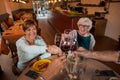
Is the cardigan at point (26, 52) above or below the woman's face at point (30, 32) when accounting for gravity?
below

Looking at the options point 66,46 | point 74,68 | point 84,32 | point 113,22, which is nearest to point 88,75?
point 74,68

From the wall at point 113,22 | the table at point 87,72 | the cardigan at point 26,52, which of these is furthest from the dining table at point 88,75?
the wall at point 113,22

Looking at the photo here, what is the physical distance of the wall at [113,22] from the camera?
19.1 feet

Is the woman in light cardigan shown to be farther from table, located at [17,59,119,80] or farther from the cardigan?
table, located at [17,59,119,80]

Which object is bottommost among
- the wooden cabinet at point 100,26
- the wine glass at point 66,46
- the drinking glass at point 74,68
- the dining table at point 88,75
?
the wooden cabinet at point 100,26

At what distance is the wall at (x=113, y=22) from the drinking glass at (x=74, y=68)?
497 centimetres

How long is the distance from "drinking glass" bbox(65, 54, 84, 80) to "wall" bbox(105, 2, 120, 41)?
16.3 feet

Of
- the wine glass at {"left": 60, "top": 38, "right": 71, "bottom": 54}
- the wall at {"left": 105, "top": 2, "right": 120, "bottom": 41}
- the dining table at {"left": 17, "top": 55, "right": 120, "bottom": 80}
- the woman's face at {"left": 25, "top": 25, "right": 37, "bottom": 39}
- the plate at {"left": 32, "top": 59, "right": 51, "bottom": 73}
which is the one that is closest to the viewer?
the wine glass at {"left": 60, "top": 38, "right": 71, "bottom": 54}

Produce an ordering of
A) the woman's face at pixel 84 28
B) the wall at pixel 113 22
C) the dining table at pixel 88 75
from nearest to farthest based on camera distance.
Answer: the dining table at pixel 88 75, the woman's face at pixel 84 28, the wall at pixel 113 22

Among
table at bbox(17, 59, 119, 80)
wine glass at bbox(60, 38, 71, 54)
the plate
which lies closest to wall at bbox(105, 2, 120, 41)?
table at bbox(17, 59, 119, 80)

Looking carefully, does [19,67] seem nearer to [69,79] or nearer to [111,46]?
[69,79]

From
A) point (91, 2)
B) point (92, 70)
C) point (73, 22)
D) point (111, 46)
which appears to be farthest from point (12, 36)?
point (91, 2)

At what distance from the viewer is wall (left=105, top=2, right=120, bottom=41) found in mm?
5823

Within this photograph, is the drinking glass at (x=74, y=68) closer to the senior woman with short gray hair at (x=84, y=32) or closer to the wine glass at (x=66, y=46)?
the wine glass at (x=66, y=46)
